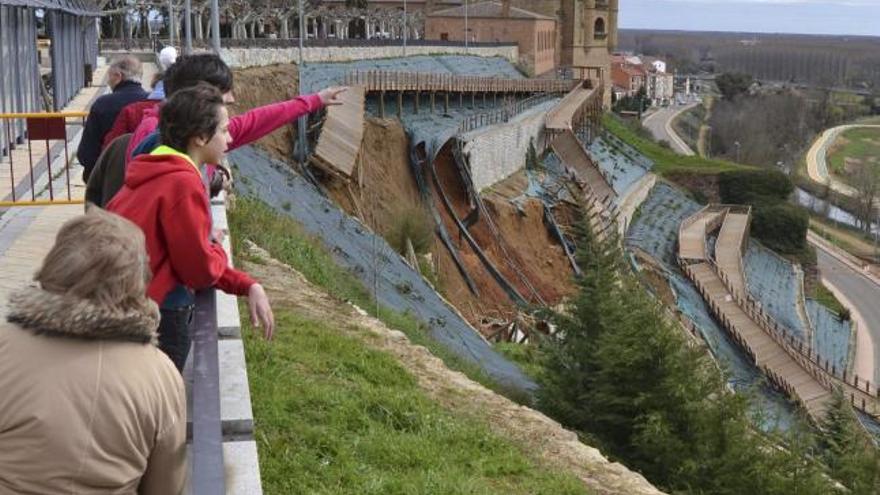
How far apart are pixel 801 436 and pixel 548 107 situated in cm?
4016

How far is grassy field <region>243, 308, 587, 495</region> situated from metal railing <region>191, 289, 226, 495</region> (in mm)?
1794

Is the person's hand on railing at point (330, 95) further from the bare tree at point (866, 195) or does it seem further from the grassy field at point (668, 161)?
the bare tree at point (866, 195)

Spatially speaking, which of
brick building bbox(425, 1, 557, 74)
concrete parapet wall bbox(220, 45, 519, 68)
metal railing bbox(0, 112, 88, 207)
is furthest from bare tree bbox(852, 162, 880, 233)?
metal railing bbox(0, 112, 88, 207)

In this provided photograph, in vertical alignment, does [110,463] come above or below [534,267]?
above

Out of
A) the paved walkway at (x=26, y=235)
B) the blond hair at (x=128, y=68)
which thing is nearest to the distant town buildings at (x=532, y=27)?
the paved walkway at (x=26, y=235)

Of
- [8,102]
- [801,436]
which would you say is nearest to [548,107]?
[8,102]

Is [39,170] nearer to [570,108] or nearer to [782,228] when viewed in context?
[570,108]

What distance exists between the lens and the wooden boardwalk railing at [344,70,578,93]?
3431 cm

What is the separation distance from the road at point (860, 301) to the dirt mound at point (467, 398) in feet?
116

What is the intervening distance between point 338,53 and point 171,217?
41484 millimetres

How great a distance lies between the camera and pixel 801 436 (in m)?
10.6

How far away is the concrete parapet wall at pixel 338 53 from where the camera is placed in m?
32.4

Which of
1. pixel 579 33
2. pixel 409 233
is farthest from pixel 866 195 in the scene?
pixel 409 233

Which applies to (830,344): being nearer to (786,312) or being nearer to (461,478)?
(786,312)
